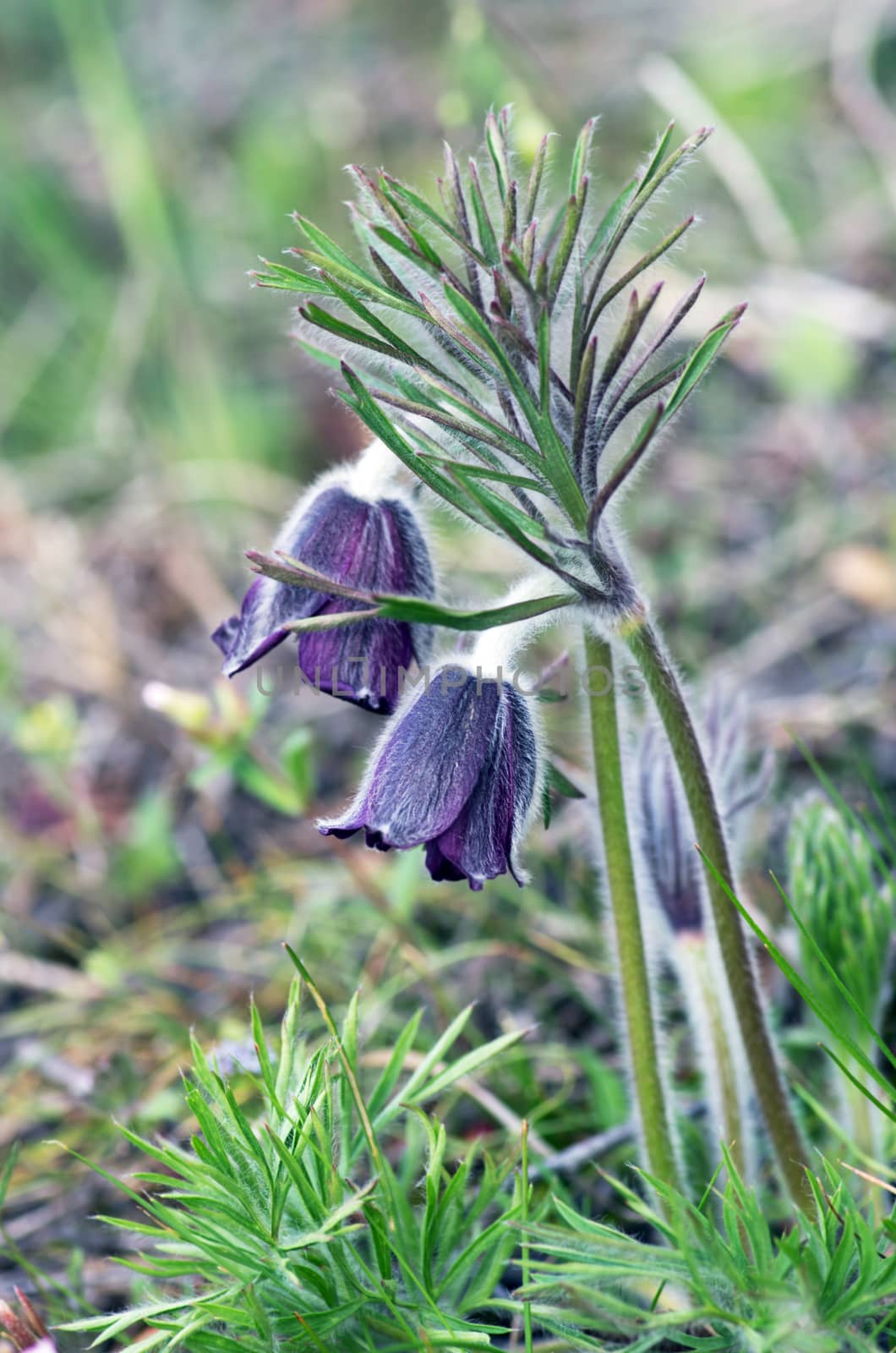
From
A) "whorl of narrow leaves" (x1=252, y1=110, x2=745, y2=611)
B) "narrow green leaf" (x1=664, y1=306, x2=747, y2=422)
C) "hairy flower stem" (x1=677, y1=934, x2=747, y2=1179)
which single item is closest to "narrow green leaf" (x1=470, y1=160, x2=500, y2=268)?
"whorl of narrow leaves" (x1=252, y1=110, x2=745, y2=611)

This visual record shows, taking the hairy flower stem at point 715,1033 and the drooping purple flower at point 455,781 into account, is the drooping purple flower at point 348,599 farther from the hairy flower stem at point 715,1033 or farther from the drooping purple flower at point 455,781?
the hairy flower stem at point 715,1033

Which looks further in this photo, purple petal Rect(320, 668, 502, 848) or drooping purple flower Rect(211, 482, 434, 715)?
drooping purple flower Rect(211, 482, 434, 715)

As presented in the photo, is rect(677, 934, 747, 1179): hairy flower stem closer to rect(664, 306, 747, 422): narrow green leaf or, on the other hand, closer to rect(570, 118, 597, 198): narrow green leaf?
rect(664, 306, 747, 422): narrow green leaf

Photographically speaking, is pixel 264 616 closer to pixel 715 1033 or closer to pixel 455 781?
pixel 455 781

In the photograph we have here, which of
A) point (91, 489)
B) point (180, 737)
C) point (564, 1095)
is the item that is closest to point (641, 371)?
point (564, 1095)

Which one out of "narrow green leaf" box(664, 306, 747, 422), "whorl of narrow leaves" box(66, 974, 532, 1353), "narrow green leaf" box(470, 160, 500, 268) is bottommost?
"whorl of narrow leaves" box(66, 974, 532, 1353)

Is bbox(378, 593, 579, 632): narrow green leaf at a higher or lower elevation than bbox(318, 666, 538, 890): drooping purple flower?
higher

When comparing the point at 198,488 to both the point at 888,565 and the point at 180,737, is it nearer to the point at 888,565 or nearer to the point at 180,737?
the point at 180,737

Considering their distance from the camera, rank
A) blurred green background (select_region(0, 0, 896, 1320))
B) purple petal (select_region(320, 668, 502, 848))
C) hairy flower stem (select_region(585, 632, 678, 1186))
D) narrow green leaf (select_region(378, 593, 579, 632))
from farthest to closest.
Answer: blurred green background (select_region(0, 0, 896, 1320))
hairy flower stem (select_region(585, 632, 678, 1186))
purple petal (select_region(320, 668, 502, 848))
narrow green leaf (select_region(378, 593, 579, 632))
